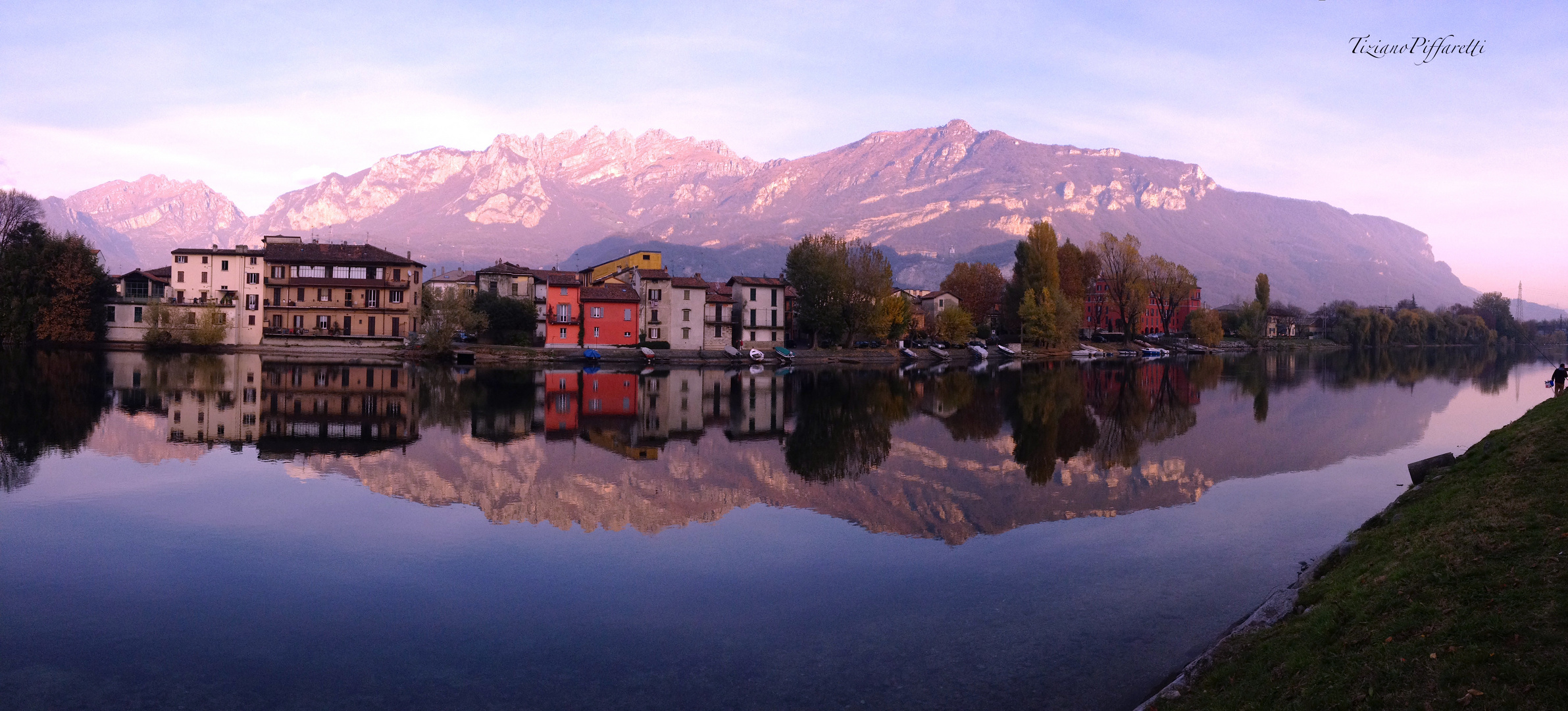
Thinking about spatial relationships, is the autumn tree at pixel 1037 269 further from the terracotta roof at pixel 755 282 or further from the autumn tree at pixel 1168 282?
the terracotta roof at pixel 755 282

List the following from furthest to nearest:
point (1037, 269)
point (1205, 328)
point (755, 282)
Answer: point (1205, 328) → point (1037, 269) → point (755, 282)

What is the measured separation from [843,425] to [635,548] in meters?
19.3

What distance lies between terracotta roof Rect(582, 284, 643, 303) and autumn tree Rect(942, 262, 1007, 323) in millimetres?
52526

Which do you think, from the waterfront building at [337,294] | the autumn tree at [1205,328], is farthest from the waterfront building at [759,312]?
the autumn tree at [1205,328]

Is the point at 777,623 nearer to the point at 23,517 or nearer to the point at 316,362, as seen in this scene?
the point at 23,517

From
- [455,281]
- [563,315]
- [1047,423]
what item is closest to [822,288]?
[563,315]

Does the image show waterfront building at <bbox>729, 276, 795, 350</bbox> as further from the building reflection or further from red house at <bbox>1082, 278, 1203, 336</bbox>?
red house at <bbox>1082, 278, 1203, 336</bbox>

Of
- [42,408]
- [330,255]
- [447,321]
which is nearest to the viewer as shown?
[42,408]

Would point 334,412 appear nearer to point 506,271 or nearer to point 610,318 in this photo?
point 610,318

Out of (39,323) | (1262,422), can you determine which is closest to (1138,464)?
(1262,422)

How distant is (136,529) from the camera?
16.5 m

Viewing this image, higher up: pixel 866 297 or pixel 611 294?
pixel 866 297

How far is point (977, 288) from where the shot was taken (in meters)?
123

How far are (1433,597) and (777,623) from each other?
749cm
